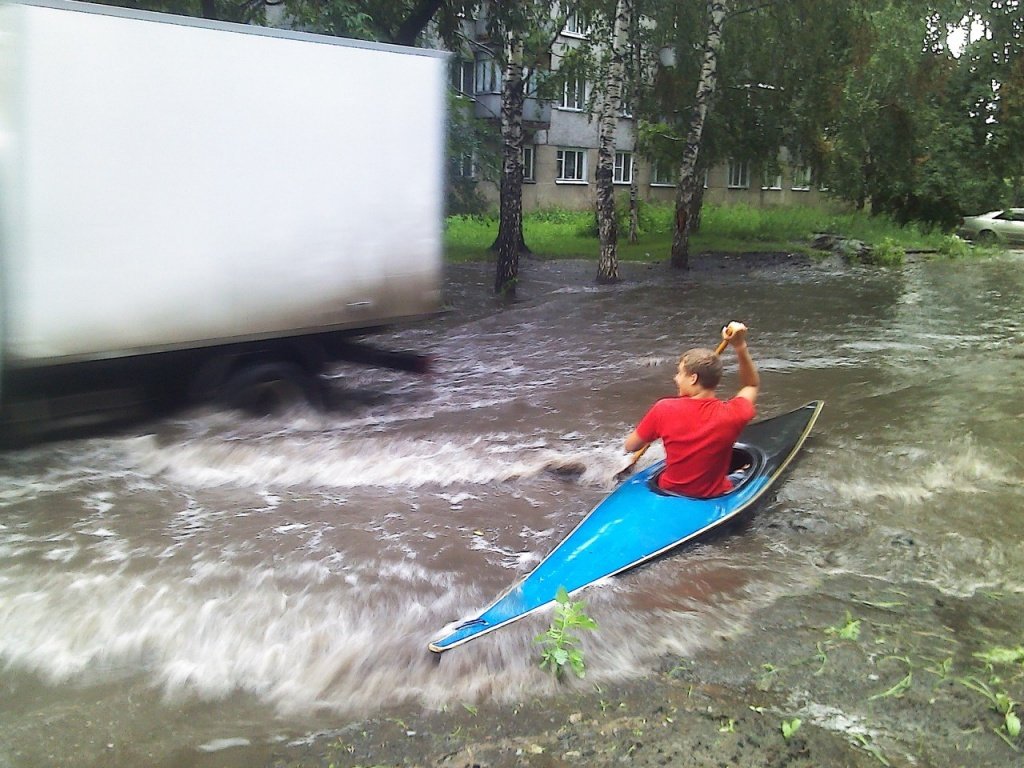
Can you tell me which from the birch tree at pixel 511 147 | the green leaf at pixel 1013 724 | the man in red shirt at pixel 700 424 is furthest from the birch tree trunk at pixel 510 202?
the green leaf at pixel 1013 724

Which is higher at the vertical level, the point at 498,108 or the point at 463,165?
the point at 498,108

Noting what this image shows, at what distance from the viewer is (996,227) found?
90.8 feet

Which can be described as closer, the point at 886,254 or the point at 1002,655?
the point at 1002,655

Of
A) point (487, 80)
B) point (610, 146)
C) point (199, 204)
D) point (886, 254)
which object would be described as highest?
point (487, 80)

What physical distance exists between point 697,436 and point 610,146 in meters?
13.7

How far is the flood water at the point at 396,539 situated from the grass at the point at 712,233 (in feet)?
43.5

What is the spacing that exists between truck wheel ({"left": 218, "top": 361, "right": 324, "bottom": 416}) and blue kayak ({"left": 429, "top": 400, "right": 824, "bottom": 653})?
3379mm

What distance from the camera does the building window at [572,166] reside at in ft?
121

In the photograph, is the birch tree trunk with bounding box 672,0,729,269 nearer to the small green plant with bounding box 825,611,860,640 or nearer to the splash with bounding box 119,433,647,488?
the splash with bounding box 119,433,647,488

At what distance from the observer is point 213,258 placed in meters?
7.00

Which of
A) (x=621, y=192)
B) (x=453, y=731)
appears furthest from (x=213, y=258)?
(x=621, y=192)

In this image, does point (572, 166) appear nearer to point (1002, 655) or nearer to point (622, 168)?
point (622, 168)

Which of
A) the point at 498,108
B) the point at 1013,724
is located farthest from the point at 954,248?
the point at 1013,724

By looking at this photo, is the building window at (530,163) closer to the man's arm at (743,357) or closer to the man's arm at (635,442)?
the man's arm at (743,357)
